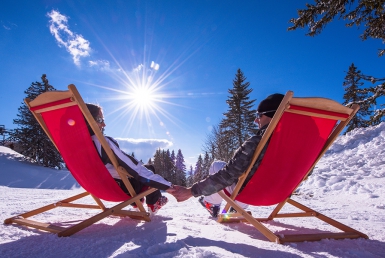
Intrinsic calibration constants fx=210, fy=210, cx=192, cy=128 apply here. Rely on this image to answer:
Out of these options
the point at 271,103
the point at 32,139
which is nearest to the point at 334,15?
the point at 271,103

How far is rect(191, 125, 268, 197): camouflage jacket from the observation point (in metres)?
1.89

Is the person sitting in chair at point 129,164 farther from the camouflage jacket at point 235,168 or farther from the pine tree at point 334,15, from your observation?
the pine tree at point 334,15

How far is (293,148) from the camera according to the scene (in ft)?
6.26

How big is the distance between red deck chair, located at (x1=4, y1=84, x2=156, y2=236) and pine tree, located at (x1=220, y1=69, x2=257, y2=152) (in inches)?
625

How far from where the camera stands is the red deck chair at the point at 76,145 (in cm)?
186

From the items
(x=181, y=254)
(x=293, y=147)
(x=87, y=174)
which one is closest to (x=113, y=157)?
(x=87, y=174)

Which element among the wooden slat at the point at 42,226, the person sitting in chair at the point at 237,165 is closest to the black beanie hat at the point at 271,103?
the person sitting in chair at the point at 237,165

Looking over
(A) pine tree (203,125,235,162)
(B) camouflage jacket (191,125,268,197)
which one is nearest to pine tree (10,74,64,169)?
(A) pine tree (203,125,235,162)

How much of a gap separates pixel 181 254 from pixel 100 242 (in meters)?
0.66

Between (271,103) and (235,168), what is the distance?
797 mm

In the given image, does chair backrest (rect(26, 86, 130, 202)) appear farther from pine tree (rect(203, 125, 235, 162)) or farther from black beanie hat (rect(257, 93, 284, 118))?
pine tree (rect(203, 125, 235, 162))

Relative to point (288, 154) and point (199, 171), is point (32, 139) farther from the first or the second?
point (199, 171)

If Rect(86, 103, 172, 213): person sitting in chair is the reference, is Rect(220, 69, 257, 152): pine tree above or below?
above

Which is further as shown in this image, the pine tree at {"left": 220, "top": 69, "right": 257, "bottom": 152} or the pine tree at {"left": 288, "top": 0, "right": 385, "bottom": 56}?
the pine tree at {"left": 220, "top": 69, "right": 257, "bottom": 152}
